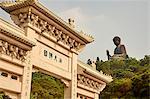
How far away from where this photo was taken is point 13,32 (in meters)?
11.1

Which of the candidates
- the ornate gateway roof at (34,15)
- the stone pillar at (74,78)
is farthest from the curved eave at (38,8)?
the stone pillar at (74,78)

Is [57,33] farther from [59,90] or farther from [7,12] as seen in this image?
[59,90]

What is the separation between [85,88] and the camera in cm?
1694

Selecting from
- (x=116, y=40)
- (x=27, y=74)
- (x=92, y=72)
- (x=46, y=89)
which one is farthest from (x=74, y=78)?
(x=116, y=40)

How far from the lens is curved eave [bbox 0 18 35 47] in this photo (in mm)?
10756

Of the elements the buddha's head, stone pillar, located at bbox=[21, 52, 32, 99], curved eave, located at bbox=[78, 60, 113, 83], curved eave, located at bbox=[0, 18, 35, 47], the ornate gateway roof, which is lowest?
stone pillar, located at bbox=[21, 52, 32, 99]

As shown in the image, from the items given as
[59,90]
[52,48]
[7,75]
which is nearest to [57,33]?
[52,48]

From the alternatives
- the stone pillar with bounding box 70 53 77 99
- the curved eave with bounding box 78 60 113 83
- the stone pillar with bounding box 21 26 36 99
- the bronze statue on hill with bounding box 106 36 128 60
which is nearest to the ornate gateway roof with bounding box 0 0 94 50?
the stone pillar with bounding box 21 26 36 99

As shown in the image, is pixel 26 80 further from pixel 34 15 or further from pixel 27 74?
pixel 34 15

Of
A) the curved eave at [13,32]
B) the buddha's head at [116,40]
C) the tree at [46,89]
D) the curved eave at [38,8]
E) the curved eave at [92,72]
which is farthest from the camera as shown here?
the buddha's head at [116,40]

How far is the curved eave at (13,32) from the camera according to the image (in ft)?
35.3

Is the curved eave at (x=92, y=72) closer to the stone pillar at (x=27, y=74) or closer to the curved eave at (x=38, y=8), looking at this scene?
the curved eave at (x=38, y=8)

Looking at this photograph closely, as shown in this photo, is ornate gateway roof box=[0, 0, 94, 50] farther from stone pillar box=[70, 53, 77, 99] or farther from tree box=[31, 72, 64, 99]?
tree box=[31, 72, 64, 99]

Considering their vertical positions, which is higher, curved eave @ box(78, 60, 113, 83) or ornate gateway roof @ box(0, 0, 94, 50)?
ornate gateway roof @ box(0, 0, 94, 50)
